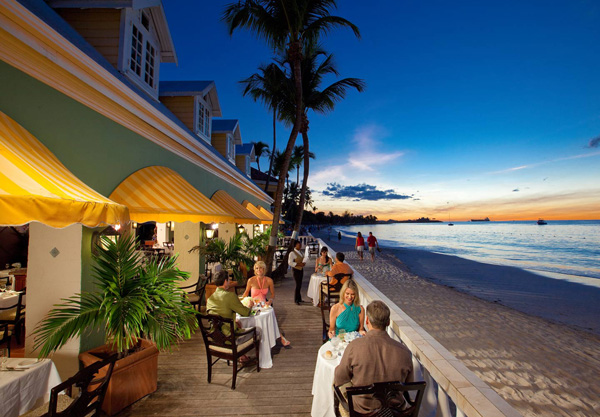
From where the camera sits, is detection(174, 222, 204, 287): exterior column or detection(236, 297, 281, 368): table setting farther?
detection(174, 222, 204, 287): exterior column

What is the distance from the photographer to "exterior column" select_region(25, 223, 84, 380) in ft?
13.2

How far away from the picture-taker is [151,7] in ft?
22.9

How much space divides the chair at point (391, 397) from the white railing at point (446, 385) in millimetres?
282

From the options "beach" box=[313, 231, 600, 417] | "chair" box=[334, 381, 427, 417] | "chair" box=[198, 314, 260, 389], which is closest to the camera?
"chair" box=[334, 381, 427, 417]

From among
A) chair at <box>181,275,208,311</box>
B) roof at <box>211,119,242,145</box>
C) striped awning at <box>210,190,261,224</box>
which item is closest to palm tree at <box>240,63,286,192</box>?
roof at <box>211,119,242,145</box>

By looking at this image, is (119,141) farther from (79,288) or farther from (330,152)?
(330,152)

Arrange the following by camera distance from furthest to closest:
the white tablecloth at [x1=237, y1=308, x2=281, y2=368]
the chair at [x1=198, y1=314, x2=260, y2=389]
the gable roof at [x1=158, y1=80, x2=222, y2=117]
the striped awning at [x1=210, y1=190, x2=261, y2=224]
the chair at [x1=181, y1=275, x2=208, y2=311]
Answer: the gable roof at [x1=158, y1=80, x2=222, y2=117], the striped awning at [x1=210, y1=190, x2=261, y2=224], the chair at [x1=181, y1=275, x2=208, y2=311], the white tablecloth at [x1=237, y1=308, x2=281, y2=368], the chair at [x1=198, y1=314, x2=260, y2=389]

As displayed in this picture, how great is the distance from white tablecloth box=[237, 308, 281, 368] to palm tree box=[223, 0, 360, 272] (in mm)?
4980

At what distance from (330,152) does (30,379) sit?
41.6 metres

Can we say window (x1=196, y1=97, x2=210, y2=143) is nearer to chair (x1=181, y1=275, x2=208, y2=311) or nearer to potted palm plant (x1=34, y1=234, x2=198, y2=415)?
chair (x1=181, y1=275, x2=208, y2=311)

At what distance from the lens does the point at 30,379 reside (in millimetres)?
2914

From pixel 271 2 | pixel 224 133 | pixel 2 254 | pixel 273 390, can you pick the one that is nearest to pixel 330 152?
pixel 224 133

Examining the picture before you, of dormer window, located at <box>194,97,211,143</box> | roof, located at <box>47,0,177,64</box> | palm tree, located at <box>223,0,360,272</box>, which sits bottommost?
dormer window, located at <box>194,97,211,143</box>

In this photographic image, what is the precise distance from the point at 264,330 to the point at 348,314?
164cm
